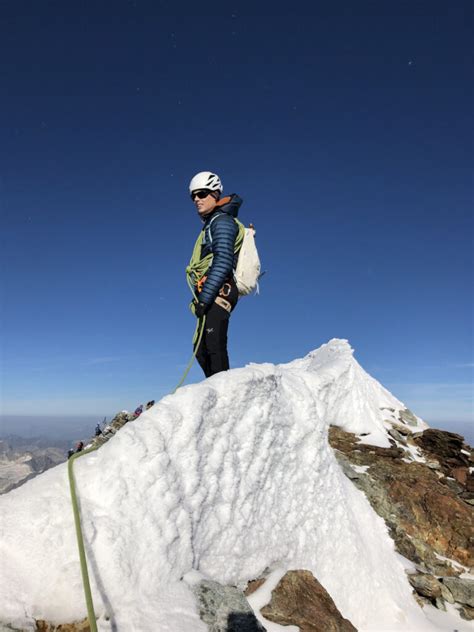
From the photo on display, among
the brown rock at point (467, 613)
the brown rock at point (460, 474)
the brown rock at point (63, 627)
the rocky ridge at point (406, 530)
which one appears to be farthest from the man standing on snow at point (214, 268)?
the brown rock at point (460, 474)

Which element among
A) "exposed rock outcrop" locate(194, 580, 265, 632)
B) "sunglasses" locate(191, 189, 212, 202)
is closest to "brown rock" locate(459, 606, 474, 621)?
"exposed rock outcrop" locate(194, 580, 265, 632)

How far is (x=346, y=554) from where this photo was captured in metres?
6.81

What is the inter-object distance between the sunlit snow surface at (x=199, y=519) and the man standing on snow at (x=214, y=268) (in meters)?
1.08

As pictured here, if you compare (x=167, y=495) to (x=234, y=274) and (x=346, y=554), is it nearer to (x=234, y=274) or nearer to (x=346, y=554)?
(x=234, y=274)

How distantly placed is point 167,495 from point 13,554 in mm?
1423

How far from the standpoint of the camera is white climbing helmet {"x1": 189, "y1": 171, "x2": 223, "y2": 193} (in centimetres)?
679

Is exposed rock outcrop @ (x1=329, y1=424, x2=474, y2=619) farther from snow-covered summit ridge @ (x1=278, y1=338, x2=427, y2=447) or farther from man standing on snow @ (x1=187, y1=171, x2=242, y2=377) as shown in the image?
man standing on snow @ (x1=187, y1=171, x2=242, y2=377)

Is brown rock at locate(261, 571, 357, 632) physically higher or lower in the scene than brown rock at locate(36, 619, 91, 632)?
lower

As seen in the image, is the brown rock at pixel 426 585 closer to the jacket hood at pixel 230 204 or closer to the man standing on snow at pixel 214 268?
the man standing on snow at pixel 214 268

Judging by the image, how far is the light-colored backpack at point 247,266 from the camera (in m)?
6.77

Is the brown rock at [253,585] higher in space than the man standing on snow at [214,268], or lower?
lower

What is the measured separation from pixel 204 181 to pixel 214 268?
1646mm

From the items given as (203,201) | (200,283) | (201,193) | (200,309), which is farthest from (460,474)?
(201,193)

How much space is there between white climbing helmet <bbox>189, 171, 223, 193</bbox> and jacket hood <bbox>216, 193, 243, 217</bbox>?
276 millimetres
